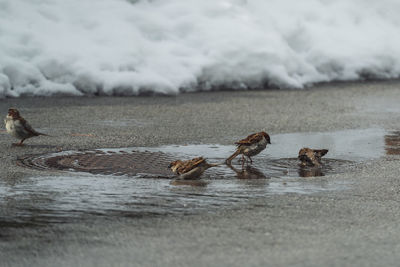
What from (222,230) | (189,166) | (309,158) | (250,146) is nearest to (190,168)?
(189,166)

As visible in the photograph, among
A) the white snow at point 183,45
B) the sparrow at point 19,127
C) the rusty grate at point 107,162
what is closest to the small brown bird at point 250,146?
the rusty grate at point 107,162

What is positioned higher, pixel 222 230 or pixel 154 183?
pixel 154 183

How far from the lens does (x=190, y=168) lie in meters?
5.58

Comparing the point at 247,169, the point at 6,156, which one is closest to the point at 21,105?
the point at 6,156

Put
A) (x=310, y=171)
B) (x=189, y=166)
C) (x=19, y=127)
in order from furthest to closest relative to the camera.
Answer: (x=19, y=127), (x=310, y=171), (x=189, y=166)

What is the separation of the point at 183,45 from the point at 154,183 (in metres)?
8.04

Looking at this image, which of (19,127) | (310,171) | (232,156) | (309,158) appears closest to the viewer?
(310,171)

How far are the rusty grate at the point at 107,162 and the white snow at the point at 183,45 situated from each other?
447 centimetres

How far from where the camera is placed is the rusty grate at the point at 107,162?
6004mm

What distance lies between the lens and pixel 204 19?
1413cm

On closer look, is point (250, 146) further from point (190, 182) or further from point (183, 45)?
point (183, 45)

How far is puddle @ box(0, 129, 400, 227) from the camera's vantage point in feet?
15.1

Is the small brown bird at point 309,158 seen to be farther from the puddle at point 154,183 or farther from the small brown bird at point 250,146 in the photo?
the small brown bird at point 250,146

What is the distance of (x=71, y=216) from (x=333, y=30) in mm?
12316
